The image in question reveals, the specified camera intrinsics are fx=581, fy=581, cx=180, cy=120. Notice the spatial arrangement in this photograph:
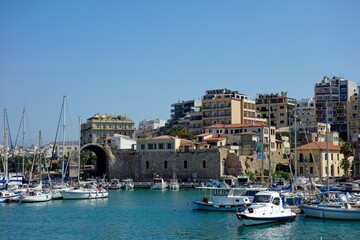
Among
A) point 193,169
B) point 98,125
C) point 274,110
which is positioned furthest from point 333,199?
point 98,125

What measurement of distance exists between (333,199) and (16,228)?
2321 cm

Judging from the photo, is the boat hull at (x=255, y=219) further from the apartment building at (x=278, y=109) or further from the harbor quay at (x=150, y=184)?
the apartment building at (x=278, y=109)

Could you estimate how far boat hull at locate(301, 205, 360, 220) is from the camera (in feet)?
131

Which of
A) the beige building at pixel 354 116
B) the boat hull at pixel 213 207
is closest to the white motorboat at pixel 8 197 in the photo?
the boat hull at pixel 213 207

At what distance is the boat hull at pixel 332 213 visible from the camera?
40031mm

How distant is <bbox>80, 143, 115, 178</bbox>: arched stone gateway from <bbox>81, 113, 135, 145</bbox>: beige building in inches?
1426

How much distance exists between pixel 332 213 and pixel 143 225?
13.3m

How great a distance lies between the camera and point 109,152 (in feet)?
298

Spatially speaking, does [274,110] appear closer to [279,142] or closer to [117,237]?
[279,142]

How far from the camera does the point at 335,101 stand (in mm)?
120000

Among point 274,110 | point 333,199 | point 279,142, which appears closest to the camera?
point 333,199

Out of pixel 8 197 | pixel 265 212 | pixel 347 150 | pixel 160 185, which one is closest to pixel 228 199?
pixel 265 212

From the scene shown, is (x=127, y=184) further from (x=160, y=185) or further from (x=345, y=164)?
(x=345, y=164)

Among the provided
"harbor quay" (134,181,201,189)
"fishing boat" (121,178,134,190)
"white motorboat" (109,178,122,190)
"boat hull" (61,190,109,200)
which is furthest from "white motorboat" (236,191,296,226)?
"white motorboat" (109,178,122,190)
